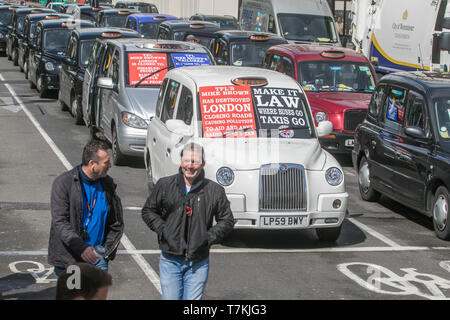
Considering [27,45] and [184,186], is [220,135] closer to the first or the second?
[184,186]

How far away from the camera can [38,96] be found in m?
24.6

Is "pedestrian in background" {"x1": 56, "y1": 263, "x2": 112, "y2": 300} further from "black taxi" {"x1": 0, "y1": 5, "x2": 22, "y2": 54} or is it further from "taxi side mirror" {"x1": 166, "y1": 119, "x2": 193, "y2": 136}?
"black taxi" {"x1": 0, "y1": 5, "x2": 22, "y2": 54}

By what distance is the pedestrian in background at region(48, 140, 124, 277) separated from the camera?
19.7 ft

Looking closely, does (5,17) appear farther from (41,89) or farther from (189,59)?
(189,59)

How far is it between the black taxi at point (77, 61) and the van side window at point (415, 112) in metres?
9.11

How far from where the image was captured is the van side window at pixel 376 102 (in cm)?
1271

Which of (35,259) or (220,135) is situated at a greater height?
(220,135)

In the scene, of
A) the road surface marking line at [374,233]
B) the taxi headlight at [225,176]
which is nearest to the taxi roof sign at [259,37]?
the road surface marking line at [374,233]

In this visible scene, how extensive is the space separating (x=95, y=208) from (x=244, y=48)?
1480cm

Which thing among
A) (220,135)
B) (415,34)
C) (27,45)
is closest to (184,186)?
(220,135)

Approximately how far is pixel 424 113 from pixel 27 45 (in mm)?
19397

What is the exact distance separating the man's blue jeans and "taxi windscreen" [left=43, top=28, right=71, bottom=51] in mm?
18937

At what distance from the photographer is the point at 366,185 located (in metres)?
12.7

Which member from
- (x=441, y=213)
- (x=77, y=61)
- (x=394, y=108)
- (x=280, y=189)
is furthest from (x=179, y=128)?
(x=77, y=61)
